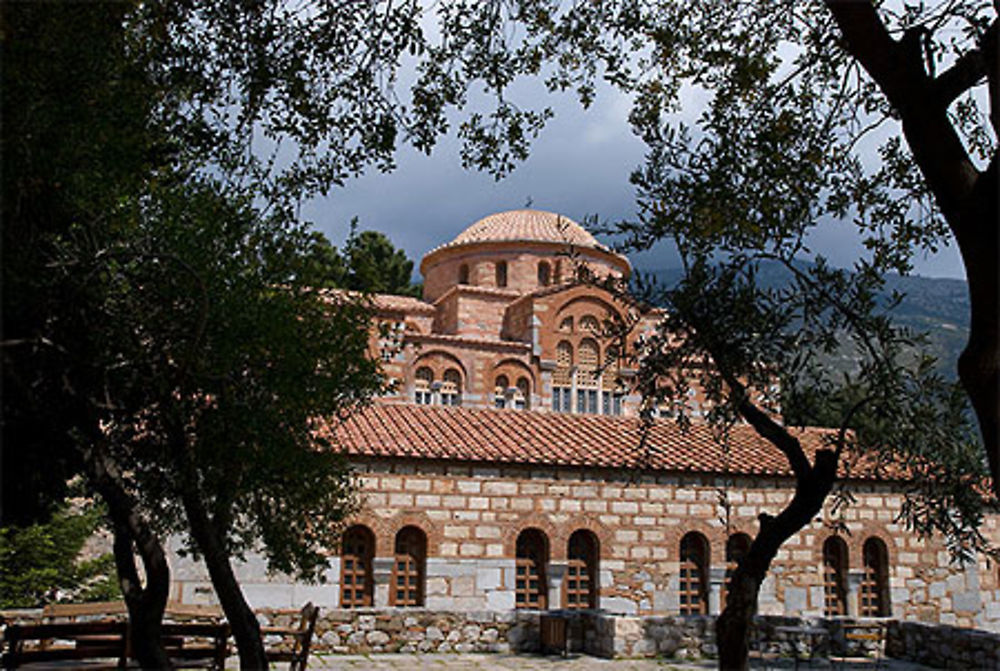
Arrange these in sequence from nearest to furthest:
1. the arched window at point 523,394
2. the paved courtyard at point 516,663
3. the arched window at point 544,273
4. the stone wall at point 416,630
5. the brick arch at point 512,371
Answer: the paved courtyard at point 516,663, the stone wall at point 416,630, the brick arch at point 512,371, the arched window at point 523,394, the arched window at point 544,273

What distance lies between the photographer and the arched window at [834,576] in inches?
643

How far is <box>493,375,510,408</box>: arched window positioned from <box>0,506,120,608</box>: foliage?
18453 millimetres

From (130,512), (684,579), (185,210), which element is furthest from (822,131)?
(684,579)

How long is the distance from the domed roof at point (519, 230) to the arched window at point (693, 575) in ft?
74.4

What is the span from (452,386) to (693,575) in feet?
59.4

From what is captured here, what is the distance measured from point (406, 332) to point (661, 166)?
25.1m

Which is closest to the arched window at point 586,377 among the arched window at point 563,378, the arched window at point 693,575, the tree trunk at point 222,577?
the arched window at point 563,378

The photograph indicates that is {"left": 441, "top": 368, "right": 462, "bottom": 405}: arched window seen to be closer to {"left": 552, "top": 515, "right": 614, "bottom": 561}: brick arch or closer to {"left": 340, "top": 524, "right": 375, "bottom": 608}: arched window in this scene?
{"left": 552, "top": 515, "right": 614, "bottom": 561}: brick arch

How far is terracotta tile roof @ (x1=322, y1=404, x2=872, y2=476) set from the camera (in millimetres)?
14727

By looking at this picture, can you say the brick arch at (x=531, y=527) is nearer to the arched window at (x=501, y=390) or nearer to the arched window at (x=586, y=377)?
the arched window at (x=501, y=390)

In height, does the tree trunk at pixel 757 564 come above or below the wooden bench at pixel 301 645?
above

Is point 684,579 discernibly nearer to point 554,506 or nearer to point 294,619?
point 554,506

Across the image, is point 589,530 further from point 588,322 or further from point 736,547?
point 588,322

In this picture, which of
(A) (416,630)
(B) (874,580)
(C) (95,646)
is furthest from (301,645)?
(B) (874,580)
